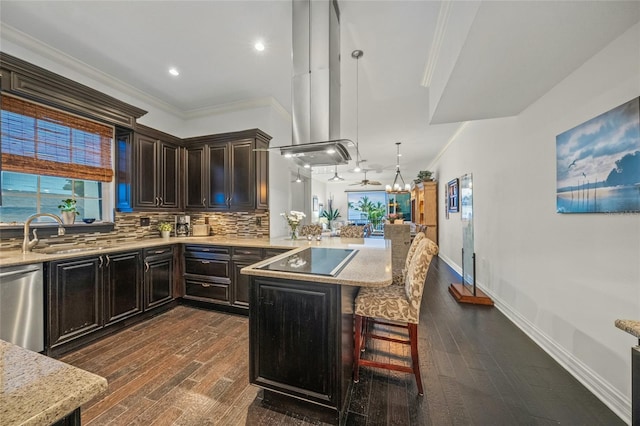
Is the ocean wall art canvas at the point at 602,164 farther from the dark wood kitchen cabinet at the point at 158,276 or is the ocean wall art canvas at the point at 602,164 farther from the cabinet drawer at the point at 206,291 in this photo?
the dark wood kitchen cabinet at the point at 158,276

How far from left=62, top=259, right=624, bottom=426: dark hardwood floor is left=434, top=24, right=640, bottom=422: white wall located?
25 cm

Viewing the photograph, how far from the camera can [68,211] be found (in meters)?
2.77

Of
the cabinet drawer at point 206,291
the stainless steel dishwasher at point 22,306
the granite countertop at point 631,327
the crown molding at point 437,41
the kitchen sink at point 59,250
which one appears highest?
the crown molding at point 437,41

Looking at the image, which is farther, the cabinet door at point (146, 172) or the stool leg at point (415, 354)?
the cabinet door at point (146, 172)

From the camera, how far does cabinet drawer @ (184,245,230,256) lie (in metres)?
3.19

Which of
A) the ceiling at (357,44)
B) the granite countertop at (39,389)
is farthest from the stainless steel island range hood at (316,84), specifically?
the granite countertop at (39,389)

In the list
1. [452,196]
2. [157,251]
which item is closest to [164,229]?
[157,251]

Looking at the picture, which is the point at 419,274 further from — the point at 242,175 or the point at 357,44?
the point at 242,175

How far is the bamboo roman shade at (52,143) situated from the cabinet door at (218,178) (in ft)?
3.85

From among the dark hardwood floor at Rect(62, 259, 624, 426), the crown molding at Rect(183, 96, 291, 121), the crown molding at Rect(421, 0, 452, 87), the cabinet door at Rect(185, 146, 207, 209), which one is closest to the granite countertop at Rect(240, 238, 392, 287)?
the dark hardwood floor at Rect(62, 259, 624, 426)

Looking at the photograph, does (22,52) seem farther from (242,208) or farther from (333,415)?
(333,415)

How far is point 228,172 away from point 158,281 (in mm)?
1684

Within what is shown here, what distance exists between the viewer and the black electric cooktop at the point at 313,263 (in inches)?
65.9

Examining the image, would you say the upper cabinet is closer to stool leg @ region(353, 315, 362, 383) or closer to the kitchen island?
the kitchen island
